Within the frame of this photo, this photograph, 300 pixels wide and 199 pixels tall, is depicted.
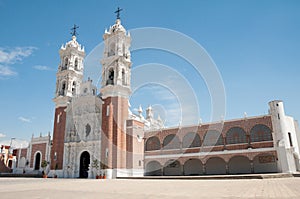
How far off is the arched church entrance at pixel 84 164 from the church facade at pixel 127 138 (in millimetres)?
136

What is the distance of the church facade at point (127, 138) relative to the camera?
2823 cm

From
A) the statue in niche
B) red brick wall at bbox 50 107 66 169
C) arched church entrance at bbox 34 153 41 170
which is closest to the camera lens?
the statue in niche

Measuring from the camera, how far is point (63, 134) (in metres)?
35.4

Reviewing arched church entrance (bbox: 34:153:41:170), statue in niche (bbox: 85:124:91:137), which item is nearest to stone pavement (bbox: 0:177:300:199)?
statue in niche (bbox: 85:124:91:137)

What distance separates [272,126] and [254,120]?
2.05 m

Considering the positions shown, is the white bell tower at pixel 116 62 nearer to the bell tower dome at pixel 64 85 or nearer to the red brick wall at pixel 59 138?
the bell tower dome at pixel 64 85

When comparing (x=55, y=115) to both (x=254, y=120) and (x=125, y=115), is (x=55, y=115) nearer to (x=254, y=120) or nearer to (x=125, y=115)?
(x=125, y=115)

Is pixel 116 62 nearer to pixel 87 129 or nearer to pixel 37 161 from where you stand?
pixel 87 129

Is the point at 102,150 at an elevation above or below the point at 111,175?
above

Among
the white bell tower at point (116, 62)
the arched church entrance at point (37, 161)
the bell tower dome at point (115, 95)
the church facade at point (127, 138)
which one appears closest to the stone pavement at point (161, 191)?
the church facade at point (127, 138)

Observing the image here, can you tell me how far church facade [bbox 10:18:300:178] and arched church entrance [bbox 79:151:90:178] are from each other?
0.45 ft

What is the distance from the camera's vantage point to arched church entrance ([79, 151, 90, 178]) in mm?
33031

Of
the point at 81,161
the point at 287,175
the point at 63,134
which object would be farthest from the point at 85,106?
the point at 287,175

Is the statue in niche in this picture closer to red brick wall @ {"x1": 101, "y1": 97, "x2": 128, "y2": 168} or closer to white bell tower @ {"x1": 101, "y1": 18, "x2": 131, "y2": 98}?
red brick wall @ {"x1": 101, "y1": 97, "x2": 128, "y2": 168}
